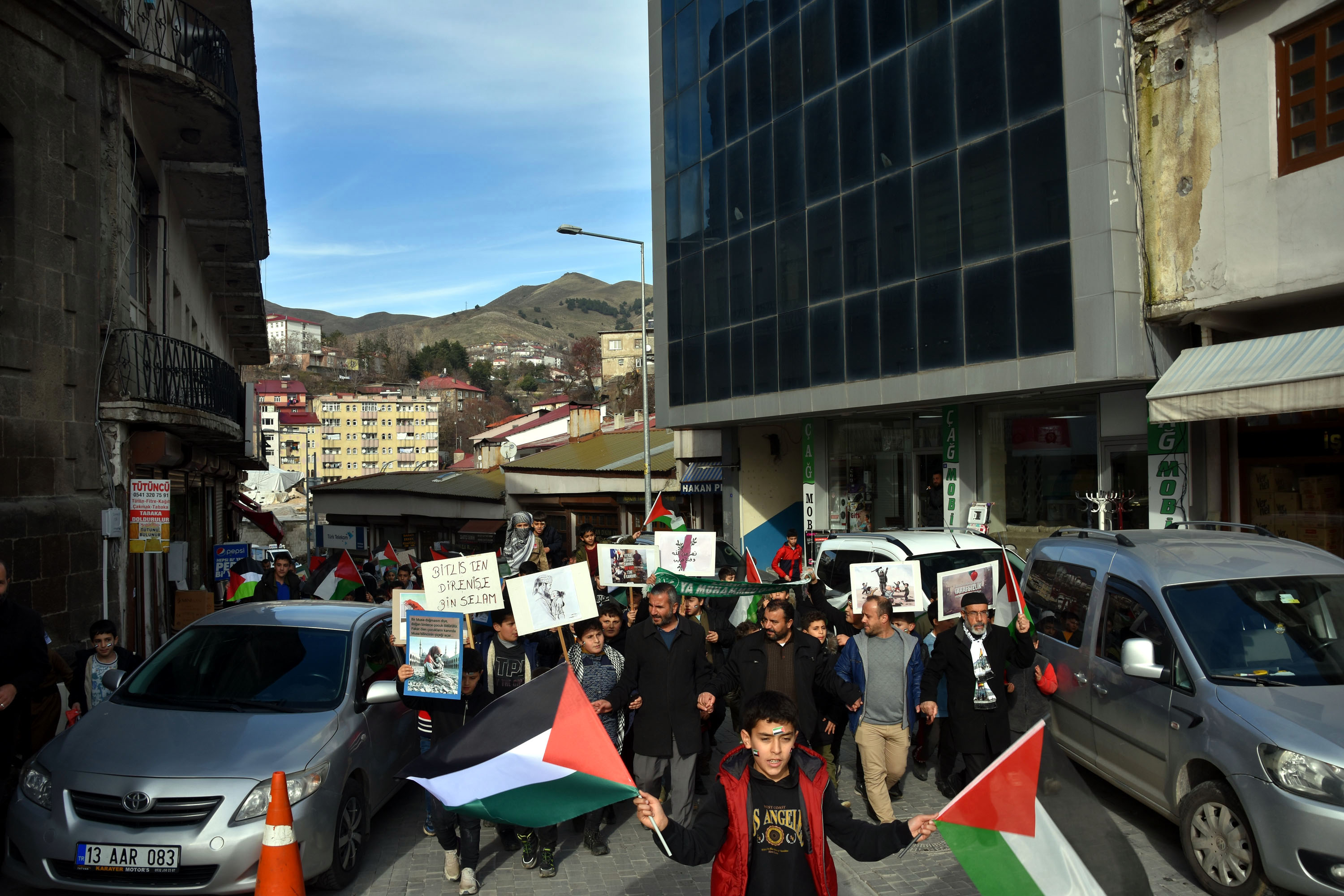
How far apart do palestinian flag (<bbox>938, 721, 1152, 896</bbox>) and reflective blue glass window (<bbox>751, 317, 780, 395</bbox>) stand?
18.3m

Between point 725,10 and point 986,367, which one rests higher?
point 725,10

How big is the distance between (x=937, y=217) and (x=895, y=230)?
111 centimetres

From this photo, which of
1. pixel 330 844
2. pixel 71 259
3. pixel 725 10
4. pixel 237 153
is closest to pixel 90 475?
pixel 71 259

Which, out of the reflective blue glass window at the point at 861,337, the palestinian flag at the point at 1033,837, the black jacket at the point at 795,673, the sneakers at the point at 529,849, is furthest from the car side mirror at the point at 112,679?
the reflective blue glass window at the point at 861,337

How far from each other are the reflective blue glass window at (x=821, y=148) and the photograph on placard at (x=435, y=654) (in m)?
15.1

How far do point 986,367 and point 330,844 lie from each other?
13.2 meters

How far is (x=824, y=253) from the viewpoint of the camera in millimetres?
20375

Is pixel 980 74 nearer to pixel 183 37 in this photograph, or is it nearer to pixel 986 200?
pixel 986 200

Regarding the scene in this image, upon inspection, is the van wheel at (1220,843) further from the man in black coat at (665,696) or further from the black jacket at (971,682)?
the man in black coat at (665,696)

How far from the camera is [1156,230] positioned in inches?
558

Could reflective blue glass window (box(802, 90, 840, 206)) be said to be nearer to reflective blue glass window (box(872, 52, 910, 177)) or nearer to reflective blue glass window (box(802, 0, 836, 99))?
reflective blue glass window (box(802, 0, 836, 99))

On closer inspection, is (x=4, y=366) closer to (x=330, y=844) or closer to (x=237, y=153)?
(x=237, y=153)

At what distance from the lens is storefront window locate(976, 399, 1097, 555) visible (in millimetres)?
16734

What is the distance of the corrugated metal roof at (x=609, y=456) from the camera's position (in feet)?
103
